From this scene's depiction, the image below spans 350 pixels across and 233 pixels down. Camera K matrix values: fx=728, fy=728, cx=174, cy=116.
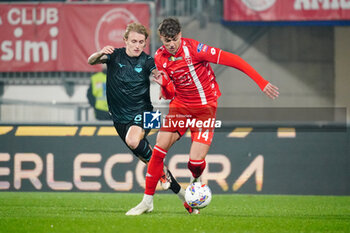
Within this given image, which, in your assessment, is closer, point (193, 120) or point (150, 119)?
point (193, 120)

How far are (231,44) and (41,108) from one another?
4481mm

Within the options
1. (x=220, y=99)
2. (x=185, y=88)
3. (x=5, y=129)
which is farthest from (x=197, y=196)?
(x=220, y=99)

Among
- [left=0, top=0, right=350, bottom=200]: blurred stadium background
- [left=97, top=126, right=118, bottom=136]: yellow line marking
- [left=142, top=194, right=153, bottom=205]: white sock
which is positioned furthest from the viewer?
[left=97, top=126, right=118, bottom=136]: yellow line marking

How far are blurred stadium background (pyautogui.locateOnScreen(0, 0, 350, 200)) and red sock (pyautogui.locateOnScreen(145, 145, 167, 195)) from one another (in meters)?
3.64

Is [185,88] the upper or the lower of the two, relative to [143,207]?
upper

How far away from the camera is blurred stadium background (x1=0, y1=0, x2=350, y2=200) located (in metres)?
11.6

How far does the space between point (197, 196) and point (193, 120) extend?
0.91 m

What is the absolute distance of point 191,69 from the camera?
7984mm

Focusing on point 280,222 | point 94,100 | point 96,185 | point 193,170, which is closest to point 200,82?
point 193,170

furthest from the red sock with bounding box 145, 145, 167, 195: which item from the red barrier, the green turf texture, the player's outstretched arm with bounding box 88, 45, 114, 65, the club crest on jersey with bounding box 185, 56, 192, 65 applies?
the red barrier

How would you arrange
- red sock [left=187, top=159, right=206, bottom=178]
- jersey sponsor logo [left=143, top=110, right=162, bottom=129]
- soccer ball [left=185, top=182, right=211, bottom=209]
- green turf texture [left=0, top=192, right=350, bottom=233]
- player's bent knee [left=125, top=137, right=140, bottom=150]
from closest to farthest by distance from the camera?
1. green turf texture [left=0, top=192, right=350, bottom=233]
2. soccer ball [left=185, top=182, right=211, bottom=209]
3. red sock [left=187, top=159, right=206, bottom=178]
4. player's bent knee [left=125, top=137, right=140, bottom=150]
5. jersey sponsor logo [left=143, top=110, right=162, bottom=129]

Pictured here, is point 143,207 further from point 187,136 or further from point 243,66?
point 187,136

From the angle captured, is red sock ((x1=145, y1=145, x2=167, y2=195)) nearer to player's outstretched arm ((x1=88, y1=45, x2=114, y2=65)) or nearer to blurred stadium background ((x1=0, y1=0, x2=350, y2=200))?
player's outstretched arm ((x1=88, y1=45, x2=114, y2=65))

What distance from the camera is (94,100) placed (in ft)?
46.2
